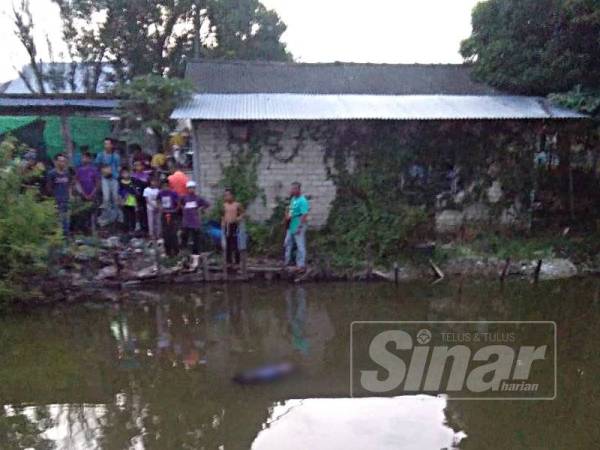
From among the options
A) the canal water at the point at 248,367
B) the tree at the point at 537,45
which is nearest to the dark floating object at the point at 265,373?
the canal water at the point at 248,367

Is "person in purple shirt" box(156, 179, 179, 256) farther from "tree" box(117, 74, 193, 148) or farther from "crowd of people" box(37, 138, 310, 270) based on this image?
"tree" box(117, 74, 193, 148)

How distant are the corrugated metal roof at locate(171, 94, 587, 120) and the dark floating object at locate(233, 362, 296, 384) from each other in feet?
16.4

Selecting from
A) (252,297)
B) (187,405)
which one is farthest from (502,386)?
(252,297)

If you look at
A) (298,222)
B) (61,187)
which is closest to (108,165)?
(61,187)

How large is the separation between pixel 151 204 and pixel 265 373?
478 cm

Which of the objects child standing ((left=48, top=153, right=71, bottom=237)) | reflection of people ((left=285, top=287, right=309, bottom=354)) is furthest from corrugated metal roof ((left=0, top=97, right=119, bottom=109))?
reflection of people ((left=285, top=287, right=309, bottom=354))

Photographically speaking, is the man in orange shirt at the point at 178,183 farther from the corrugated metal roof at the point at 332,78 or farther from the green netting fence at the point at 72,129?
the green netting fence at the point at 72,129

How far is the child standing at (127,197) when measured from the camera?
1023cm

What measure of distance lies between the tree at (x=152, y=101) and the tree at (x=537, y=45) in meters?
6.18

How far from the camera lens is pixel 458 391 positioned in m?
5.40

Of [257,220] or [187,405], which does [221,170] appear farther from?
[187,405]

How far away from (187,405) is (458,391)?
2.47m

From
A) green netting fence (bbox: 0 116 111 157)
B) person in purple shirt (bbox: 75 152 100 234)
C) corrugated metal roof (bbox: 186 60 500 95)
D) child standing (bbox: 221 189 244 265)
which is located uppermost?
corrugated metal roof (bbox: 186 60 500 95)

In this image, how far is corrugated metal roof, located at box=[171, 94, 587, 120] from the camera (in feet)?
32.7
